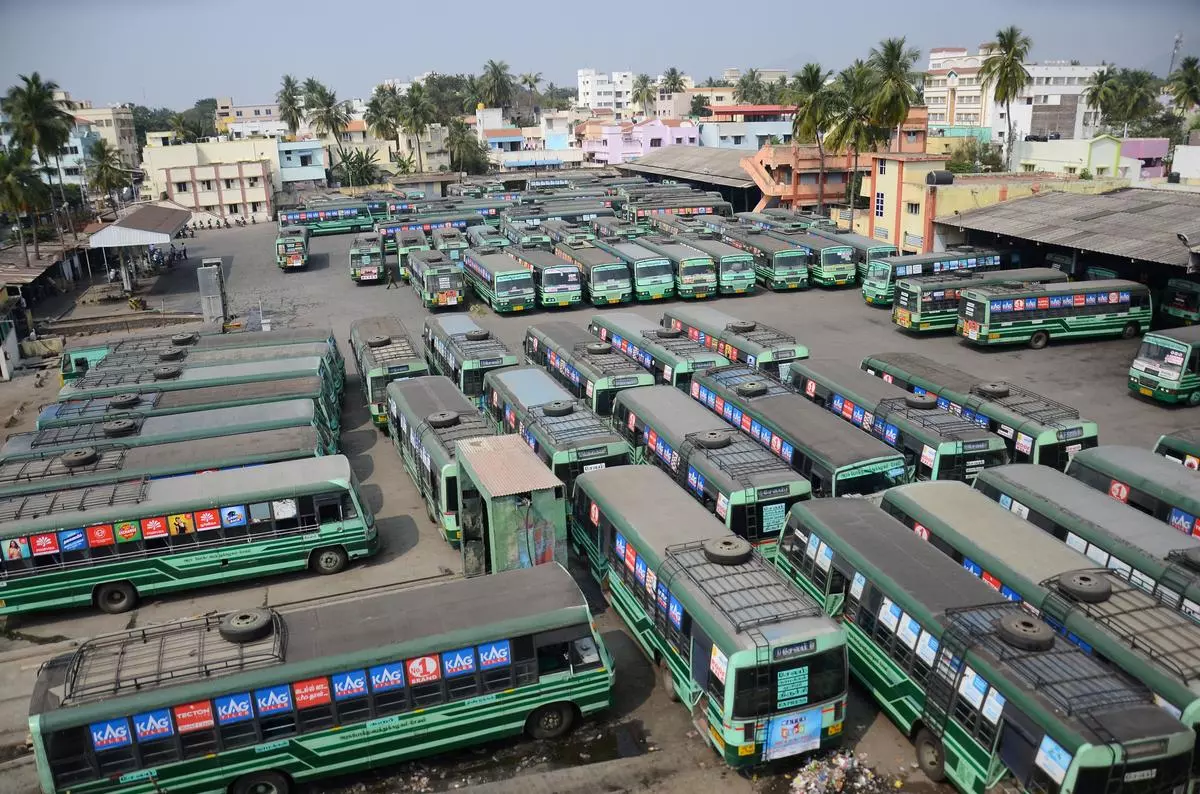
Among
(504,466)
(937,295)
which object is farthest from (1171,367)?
(504,466)

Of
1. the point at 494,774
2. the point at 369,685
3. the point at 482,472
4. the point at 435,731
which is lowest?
the point at 494,774

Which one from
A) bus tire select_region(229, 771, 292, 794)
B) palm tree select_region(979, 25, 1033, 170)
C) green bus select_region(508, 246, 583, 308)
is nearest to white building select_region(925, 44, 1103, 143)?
palm tree select_region(979, 25, 1033, 170)

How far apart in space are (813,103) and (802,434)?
4348 centimetres

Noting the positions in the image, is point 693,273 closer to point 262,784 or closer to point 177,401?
point 177,401

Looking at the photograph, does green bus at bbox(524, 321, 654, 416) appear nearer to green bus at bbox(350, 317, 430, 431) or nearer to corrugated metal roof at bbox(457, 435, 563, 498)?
green bus at bbox(350, 317, 430, 431)

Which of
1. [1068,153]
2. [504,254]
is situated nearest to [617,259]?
[504,254]

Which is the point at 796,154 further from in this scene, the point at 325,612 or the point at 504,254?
the point at 325,612

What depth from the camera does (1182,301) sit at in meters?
32.5

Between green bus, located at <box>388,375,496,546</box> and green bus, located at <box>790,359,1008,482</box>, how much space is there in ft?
27.1

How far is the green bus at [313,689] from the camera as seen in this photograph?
10.3m

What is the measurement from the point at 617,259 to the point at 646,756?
29.5 metres

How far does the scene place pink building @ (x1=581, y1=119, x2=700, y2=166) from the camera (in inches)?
3669

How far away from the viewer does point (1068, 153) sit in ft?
187

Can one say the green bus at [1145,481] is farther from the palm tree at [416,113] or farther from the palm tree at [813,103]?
Result: the palm tree at [416,113]
